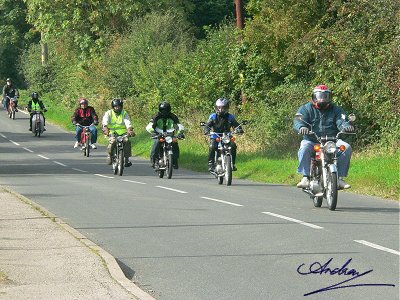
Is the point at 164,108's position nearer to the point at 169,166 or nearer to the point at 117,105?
the point at 169,166

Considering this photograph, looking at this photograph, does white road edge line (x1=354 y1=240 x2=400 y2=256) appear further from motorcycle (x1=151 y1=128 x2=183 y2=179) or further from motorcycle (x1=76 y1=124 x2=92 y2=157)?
motorcycle (x1=76 y1=124 x2=92 y2=157)

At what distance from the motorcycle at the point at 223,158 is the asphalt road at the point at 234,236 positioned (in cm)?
49

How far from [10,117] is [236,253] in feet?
173

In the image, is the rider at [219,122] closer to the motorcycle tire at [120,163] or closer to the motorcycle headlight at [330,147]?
the motorcycle tire at [120,163]

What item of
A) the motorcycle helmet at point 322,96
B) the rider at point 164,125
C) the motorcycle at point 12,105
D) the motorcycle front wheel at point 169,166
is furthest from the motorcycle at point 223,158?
the motorcycle at point 12,105

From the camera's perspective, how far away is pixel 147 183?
958 inches

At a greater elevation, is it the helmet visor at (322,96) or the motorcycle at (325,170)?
the helmet visor at (322,96)

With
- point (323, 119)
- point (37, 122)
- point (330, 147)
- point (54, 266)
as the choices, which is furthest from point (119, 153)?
point (37, 122)

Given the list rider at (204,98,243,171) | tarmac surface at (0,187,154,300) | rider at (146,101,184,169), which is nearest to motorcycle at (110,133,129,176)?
rider at (146,101,184,169)

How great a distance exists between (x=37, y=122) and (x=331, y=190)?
3413 centimetres

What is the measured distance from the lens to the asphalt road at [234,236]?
9727 millimetres

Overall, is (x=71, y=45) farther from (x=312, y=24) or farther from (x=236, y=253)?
(x=236, y=253)

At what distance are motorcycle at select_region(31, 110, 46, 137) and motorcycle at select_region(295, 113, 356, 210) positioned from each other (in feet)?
109

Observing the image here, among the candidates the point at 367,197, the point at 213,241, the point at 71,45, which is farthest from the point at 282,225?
the point at 71,45
